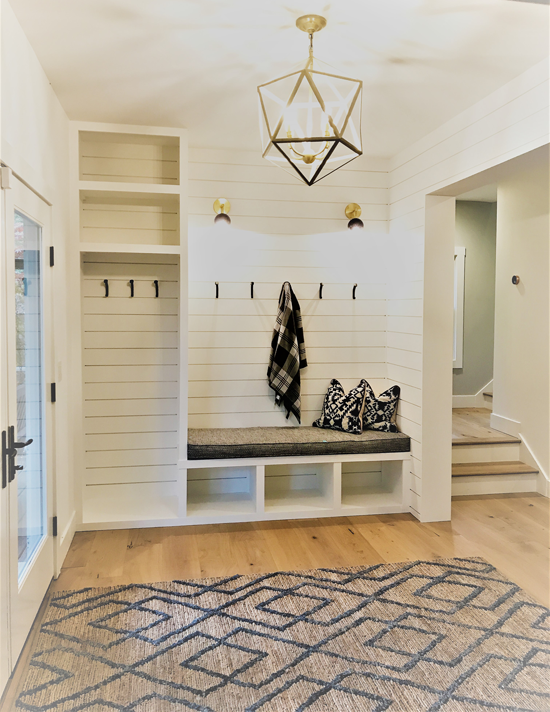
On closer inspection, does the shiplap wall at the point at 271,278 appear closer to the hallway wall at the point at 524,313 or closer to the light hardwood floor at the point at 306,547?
the light hardwood floor at the point at 306,547

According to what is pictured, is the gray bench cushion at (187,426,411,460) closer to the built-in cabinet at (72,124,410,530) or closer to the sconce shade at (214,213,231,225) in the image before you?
the built-in cabinet at (72,124,410,530)

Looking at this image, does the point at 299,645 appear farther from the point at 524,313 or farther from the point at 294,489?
the point at 524,313

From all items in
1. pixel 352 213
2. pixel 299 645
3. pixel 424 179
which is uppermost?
pixel 424 179

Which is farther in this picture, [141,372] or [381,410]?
[381,410]

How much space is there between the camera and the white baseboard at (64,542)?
2992 millimetres

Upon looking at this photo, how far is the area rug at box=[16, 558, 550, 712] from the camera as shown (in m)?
2.05

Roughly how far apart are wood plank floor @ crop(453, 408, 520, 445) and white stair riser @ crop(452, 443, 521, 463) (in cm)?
4

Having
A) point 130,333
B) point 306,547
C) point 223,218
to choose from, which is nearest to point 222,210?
point 223,218

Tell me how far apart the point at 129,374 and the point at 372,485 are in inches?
81.6

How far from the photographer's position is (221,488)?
166 inches

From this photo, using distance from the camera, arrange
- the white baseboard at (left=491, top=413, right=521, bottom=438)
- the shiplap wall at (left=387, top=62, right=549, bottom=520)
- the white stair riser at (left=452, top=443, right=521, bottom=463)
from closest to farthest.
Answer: the shiplap wall at (left=387, top=62, right=549, bottom=520)
the white stair riser at (left=452, top=443, right=521, bottom=463)
the white baseboard at (left=491, top=413, right=521, bottom=438)

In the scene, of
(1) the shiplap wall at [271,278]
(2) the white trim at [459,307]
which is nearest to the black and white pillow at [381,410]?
(1) the shiplap wall at [271,278]

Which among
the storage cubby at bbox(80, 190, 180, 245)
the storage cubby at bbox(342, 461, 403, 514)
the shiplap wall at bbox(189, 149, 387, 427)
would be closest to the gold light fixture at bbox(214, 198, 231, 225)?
the shiplap wall at bbox(189, 149, 387, 427)

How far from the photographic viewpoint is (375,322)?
4.41 m
